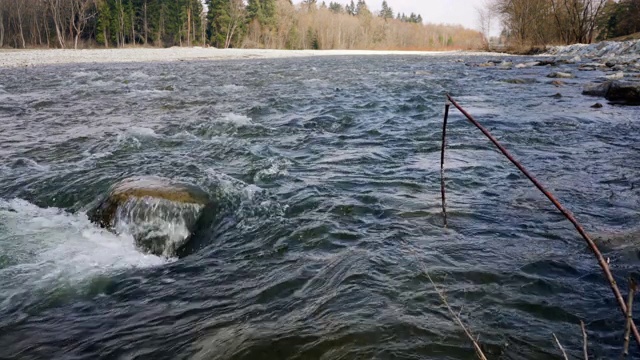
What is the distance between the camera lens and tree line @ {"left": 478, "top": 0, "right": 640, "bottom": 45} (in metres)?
34.8

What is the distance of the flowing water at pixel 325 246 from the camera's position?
2.49 m

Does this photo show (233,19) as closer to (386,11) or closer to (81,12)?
(81,12)

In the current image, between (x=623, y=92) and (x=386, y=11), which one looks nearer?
(x=623, y=92)

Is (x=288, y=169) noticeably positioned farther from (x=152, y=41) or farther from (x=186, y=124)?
(x=152, y=41)

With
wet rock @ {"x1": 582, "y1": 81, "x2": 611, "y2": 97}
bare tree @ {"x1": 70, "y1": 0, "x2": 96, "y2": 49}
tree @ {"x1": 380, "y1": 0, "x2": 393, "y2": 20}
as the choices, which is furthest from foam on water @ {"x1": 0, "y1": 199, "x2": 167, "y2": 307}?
tree @ {"x1": 380, "y1": 0, "x2": 393, "y2": 20}

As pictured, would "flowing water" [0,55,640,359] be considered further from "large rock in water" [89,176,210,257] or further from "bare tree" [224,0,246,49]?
"bare tree" [224,0,246,49]

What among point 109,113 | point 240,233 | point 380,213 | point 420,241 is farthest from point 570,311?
point 109,113

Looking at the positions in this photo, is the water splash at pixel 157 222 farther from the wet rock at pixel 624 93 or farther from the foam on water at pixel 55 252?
the wet rock at pixel 624 93

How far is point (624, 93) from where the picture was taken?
31.3 feet

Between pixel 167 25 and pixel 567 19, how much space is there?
5092 cm

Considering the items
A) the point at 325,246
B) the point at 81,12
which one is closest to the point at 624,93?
the point at 325,246

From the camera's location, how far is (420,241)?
11.6 ft

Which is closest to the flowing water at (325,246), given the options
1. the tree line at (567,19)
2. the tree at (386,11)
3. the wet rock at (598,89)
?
the wet rock at (598,89)

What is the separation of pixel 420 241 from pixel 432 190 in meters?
1.28
